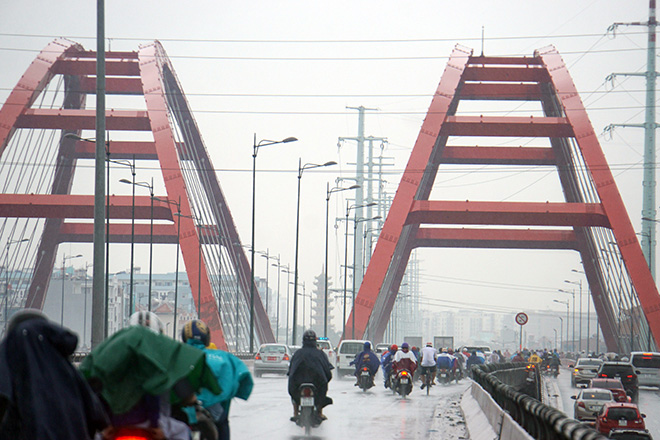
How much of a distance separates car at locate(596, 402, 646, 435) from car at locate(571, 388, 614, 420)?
267 cm

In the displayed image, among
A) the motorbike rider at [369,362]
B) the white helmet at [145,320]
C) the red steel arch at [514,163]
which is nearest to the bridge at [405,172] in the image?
the red steel arch at [514,163]

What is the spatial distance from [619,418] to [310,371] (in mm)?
10802

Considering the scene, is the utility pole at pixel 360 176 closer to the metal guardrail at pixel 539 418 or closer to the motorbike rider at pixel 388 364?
the motorbike rider at pixel 388 364

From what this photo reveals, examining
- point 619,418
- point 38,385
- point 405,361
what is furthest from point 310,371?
point 405,361

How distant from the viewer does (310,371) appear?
15633mm

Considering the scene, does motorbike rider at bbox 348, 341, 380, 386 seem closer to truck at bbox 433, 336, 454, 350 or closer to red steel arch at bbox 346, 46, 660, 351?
red steel arch at bbox 346, 46, 660, 351

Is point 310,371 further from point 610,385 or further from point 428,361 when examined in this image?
point 610,385

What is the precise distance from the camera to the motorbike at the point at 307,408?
51.2ft

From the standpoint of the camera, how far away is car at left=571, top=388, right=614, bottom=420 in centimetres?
2741

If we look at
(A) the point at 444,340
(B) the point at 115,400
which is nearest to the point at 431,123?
(A) the point at 444,340

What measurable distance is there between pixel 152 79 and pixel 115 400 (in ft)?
174

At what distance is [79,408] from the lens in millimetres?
5496

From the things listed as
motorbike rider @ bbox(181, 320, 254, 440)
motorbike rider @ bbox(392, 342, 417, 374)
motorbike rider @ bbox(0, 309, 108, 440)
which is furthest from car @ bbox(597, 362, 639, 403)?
motorbike rider @ bbox(0, 309, 108, 440)

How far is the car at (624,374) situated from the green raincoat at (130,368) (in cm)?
3381
